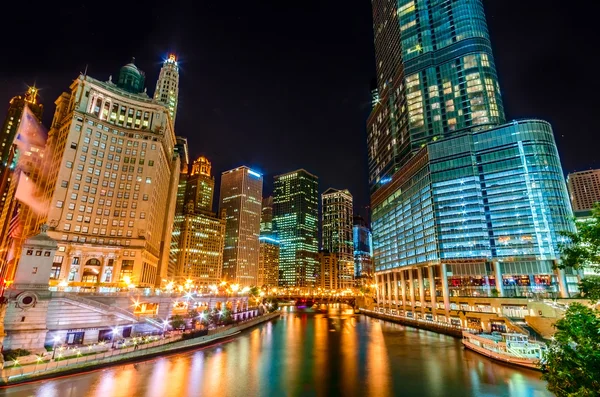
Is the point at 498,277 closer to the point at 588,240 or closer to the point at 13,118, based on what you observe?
the point at 588,240

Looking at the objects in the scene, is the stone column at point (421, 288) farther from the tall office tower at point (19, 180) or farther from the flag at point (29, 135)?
the flag at point (29, 135)

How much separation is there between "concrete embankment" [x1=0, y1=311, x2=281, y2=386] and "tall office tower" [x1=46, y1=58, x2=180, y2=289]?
30461 millimetres

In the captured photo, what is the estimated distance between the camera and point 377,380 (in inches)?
1657

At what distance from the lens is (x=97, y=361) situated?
41219mm

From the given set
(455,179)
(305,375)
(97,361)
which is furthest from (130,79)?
(455,179)

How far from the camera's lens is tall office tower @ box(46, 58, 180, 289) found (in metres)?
78.7

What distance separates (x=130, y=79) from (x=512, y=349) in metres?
134

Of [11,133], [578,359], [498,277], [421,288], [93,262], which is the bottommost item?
[578,359]

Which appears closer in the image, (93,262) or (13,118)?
(93,262)

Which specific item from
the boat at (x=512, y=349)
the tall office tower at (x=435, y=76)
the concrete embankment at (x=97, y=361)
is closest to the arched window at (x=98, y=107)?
the concrete embankment at (x=97, y=361)

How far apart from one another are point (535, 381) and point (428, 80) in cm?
12649

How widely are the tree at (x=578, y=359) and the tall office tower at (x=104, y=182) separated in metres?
83.0

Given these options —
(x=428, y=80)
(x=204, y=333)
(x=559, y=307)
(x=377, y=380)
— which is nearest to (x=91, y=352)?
(x=204, y=333)

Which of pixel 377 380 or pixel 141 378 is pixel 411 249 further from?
pixel 141 378
